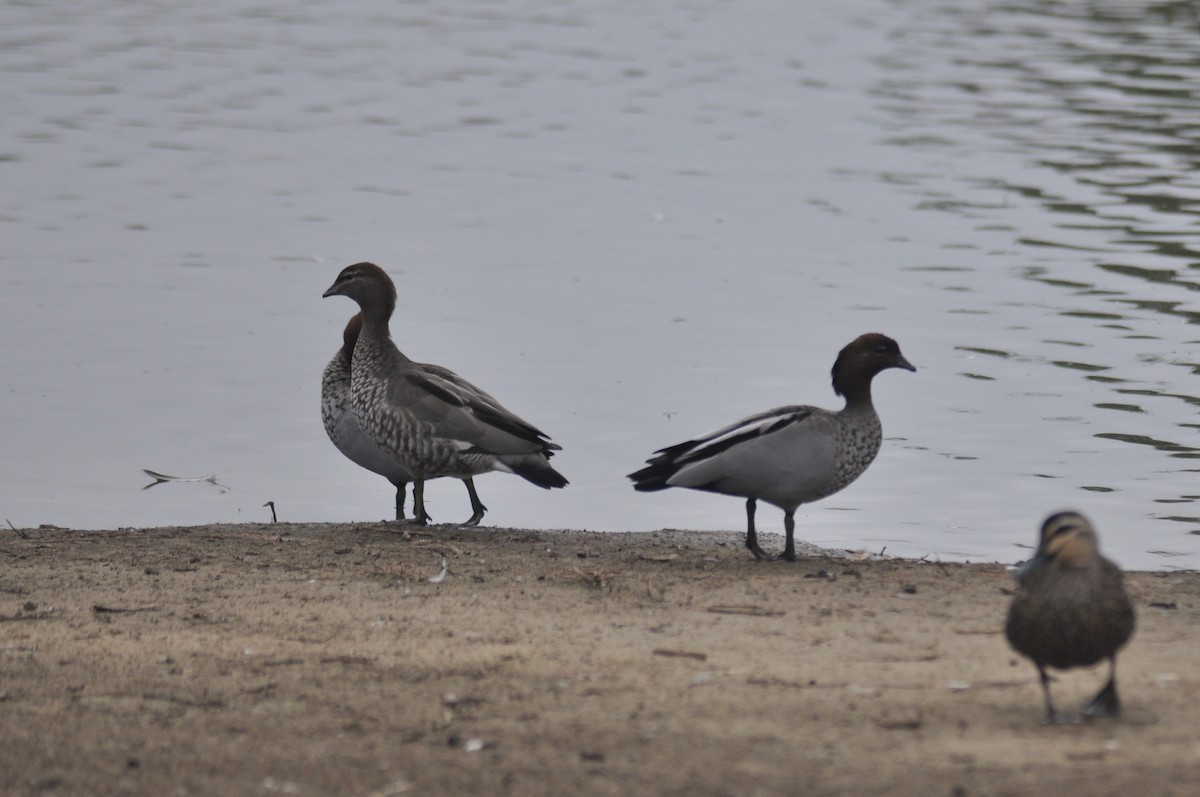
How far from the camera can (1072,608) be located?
5.84 meters

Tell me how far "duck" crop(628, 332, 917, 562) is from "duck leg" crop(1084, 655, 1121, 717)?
9.45 feet

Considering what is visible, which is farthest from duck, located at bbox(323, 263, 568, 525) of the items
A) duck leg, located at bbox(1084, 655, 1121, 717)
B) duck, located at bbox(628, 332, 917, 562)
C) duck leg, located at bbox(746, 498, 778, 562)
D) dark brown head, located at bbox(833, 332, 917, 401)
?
duck leg, located at bbox(1084, 655, 1121, 717)

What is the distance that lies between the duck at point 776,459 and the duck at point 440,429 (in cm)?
107

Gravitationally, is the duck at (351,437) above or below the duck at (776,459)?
below

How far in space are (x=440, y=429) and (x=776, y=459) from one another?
2126 millimetres

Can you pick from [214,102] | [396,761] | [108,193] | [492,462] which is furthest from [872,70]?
[396,761]

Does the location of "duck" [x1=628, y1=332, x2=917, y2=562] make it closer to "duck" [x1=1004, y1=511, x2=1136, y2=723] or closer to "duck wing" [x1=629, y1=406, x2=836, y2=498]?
"duck wing" [x1=629, y1=406, x2=836, y2=498]

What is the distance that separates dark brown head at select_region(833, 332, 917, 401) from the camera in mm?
9148

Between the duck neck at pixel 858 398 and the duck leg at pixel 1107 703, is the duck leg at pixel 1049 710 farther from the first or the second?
the duck neck at pixel 858 398

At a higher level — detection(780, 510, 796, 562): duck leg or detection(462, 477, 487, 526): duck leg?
detection(780, 510, 796, 562): duck leg

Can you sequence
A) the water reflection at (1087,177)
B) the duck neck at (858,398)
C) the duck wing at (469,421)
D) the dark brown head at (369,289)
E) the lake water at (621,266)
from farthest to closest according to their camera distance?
the water reflection at (1087,177) < the lake water at (621,266) < the dark brown head at (369,289) < the duck wing at (469,421) < the duck neck at (858,398)

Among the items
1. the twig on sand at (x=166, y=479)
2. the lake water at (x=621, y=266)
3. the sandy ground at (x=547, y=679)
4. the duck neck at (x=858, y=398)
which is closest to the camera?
the sandy ground at (x=547, y=679)

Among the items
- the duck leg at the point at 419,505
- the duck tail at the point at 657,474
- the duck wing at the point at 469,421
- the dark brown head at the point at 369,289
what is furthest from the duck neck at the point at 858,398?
the dark brown head at the point at 369,289

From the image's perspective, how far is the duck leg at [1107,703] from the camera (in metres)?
5.90
